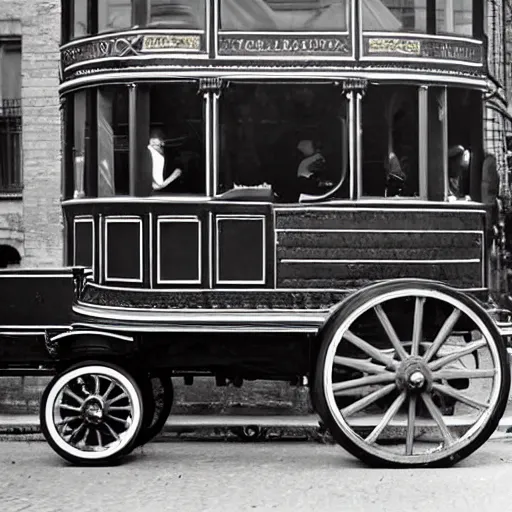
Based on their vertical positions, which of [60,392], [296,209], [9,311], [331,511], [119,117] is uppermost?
[119,117]

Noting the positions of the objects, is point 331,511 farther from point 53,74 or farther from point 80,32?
point 53,74

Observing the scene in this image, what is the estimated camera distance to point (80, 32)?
26.6ft

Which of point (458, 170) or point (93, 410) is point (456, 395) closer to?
point (458, 170)

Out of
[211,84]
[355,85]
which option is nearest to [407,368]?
[355,85]

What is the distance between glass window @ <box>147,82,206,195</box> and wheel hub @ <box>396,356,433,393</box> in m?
1.62

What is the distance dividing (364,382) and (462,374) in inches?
22.9

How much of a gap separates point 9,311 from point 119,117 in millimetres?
1382

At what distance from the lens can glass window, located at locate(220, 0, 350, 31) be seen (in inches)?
303

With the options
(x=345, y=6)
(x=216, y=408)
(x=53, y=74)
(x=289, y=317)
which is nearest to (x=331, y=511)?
(x=289, y=317)

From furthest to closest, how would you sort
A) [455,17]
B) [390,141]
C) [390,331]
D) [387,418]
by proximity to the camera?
[455,17] → [390,141] → [390,331] → [387,418]

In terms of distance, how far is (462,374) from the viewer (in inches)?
292

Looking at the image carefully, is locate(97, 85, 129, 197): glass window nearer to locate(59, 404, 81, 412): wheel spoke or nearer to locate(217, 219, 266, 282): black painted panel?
locate(217, 219, 266, 282): black painted panel

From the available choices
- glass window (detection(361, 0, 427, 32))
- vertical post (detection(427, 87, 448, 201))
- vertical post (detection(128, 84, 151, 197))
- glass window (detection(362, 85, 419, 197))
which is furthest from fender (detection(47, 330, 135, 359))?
glass window (detection(361, 0, 427, 32))

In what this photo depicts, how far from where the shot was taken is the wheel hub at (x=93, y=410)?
7438mm
